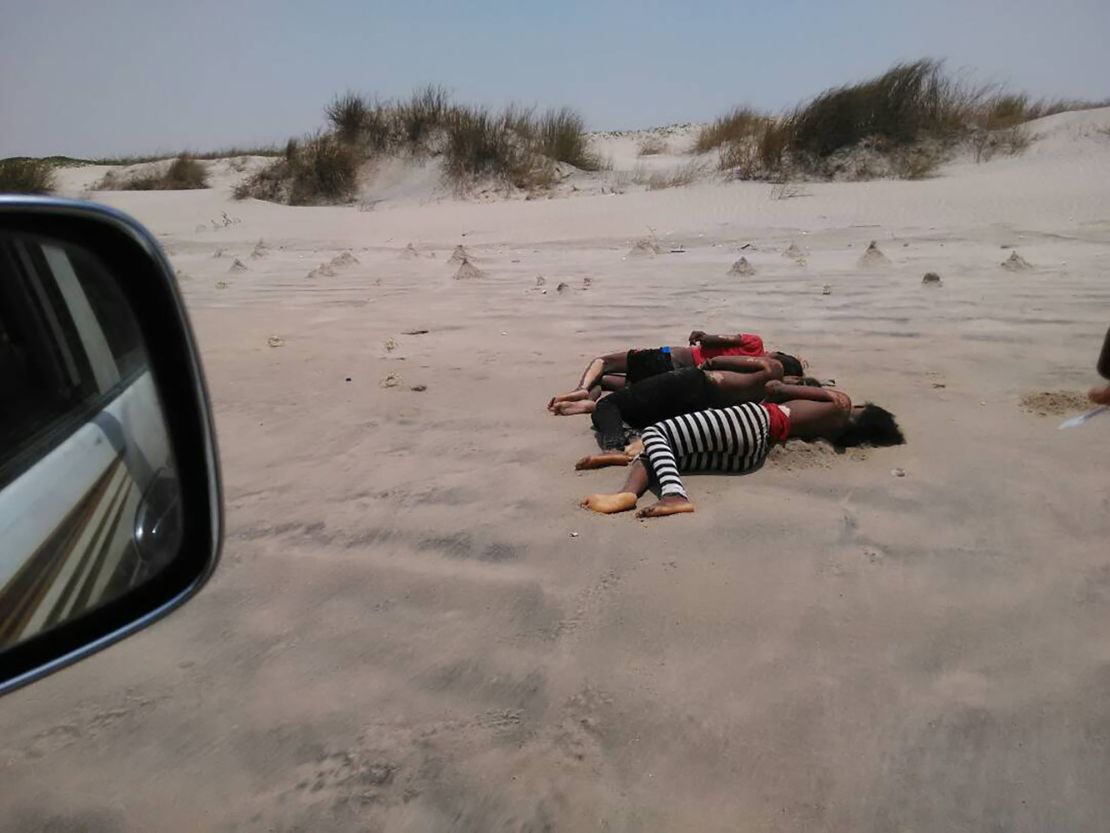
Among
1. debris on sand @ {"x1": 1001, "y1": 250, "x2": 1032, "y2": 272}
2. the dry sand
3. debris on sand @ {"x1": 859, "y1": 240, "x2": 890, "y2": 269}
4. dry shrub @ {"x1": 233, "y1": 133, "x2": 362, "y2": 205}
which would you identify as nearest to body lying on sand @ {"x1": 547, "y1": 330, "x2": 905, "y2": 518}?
the dry sand

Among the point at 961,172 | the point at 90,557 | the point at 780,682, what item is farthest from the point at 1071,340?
the point at 961,172

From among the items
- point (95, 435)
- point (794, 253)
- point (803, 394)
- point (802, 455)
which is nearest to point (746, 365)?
point (803, 394)

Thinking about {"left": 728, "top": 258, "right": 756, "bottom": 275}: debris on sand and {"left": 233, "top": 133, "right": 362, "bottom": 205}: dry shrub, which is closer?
{"left": 728, "top": 258, "right": 756, "bottom": 275}: debris on sand

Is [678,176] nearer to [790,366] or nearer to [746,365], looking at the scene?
[790,366]

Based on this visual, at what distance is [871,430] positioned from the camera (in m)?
4.34

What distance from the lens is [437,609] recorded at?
2838 mm

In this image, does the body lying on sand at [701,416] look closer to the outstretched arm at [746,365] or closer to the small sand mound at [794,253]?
the outstretched arm at [746,365]

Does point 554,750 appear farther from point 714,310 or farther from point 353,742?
point 714,310

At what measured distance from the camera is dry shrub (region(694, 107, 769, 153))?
21.4 meters

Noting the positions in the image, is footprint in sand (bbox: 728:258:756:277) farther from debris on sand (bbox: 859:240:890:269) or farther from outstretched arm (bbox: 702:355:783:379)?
outstretched arm (bbox: 702:355:783:379)

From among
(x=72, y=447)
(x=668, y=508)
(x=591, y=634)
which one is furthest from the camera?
(x=668, y=508)

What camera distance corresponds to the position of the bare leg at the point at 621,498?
3.59 meters

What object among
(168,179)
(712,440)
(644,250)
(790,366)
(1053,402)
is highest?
(712,440)

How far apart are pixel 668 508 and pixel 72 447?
2.42 m
